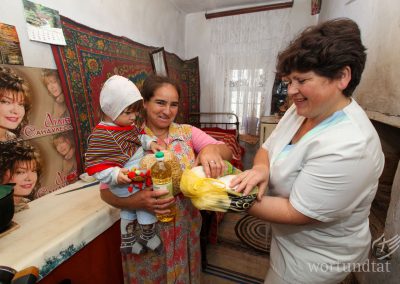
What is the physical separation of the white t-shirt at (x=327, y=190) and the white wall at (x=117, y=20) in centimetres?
148

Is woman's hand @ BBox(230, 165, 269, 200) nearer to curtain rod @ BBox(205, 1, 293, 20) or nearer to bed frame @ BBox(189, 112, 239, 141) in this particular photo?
bed frame @ BBox(189, 112, 239, 141)

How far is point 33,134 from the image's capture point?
3.93ft

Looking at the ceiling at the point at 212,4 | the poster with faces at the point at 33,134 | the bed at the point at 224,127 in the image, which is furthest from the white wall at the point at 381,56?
the poster with faces at the point at 33,134

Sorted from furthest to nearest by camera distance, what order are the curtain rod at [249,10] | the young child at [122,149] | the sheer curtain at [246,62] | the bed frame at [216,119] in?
the bed frame at [216,119]
the sheer curtain at [246,62]
the curtain rod at [249,10]
the young child at [122,149]

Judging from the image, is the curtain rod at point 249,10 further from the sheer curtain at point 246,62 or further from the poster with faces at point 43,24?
the poster with faces at point 43,24

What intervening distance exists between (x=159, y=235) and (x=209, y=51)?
3.04m

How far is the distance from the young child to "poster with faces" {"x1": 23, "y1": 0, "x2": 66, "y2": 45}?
723 millimetres

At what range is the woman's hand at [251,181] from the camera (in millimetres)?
677

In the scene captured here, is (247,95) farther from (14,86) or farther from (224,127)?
(14,86)

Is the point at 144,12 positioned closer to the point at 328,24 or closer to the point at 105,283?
the point at 328,24

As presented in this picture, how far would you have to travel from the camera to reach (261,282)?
1.62m

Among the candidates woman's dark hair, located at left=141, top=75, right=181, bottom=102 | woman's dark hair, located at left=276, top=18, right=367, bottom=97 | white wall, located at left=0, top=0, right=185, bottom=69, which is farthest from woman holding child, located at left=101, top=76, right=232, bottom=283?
white wall, located at left=0, top=0, right=185, bottom=69

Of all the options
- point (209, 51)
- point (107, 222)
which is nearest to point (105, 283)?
point (107, 222)

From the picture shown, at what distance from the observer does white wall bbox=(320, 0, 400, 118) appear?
0.98 meters
